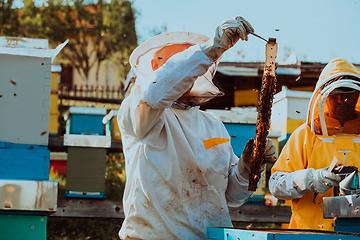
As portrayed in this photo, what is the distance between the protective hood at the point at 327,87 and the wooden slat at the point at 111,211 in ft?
7.71

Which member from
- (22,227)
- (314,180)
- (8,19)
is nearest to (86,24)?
(8,19)

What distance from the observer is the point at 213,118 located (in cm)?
248

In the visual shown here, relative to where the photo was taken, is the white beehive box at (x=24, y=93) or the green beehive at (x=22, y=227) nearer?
the green beehive at (x=22, y=227)

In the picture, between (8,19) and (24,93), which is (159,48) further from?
(8,19)

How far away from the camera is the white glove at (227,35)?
177cm

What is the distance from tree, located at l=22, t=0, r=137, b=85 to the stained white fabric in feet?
45.6

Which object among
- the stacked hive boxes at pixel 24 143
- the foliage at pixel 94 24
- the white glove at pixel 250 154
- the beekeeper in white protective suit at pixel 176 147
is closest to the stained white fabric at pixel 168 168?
the beekeeper in white protective suit at pixel 176 147

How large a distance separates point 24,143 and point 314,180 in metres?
2.07

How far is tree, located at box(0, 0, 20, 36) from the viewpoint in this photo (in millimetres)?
12852

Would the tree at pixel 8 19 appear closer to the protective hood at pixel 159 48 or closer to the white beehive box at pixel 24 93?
the white beehive box at pixel 24 93

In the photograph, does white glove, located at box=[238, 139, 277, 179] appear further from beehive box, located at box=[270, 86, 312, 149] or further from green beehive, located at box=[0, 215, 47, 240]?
beehive box, located at box=[270, 86, 312, 149]

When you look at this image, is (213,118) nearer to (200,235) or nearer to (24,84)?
(200,235)

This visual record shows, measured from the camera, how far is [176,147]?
214 cm

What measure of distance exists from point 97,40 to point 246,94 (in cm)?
1047
